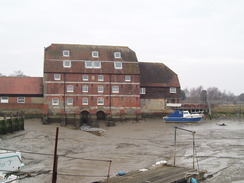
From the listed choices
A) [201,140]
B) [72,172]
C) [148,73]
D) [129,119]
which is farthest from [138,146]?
[148,73]

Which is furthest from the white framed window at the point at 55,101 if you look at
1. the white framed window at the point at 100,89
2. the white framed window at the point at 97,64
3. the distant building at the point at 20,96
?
the white framed window at the point at 97,64

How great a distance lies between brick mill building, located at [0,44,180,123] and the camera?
45.0 meters

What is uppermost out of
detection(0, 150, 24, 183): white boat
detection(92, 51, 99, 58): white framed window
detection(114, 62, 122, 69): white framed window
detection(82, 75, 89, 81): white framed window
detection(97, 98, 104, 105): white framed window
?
detection(92, 51, 99, 58): white framed window

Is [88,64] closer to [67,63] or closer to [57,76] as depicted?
[67,63]

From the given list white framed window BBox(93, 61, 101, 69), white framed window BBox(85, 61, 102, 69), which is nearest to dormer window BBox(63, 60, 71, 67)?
white framed window BBox(85, 61, 102, 69)

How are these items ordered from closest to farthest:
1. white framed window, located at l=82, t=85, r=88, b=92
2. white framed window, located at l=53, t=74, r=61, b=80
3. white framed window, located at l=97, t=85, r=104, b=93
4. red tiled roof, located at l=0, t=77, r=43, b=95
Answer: white framed window, located at l=53, t=74, r=61, b=80 → red tiled roof, located at l=0, t=77, r=43, b=95 → white framed window, located at l=82, t=85, r=88, b=92 → white framed window, located at l=97, t=85, r=104, b=93

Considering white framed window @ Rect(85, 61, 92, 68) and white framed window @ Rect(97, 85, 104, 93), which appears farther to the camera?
white framed window @ Rect(85, 61, 92, 68)

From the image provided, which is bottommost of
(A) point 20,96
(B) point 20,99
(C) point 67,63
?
(B) point 20,99

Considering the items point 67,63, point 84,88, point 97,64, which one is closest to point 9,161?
point 84,88

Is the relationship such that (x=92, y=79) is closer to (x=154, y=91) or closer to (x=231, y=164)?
(x=154, y=91)

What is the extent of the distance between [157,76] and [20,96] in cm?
2483

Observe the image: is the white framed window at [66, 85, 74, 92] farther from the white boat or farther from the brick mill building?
the white boat

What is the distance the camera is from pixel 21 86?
46.6 m

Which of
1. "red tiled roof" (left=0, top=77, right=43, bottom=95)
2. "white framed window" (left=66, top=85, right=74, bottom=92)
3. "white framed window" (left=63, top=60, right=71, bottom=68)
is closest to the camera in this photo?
A: "red tiled roof" (left=0, top=77, right=43, bottom=95)
